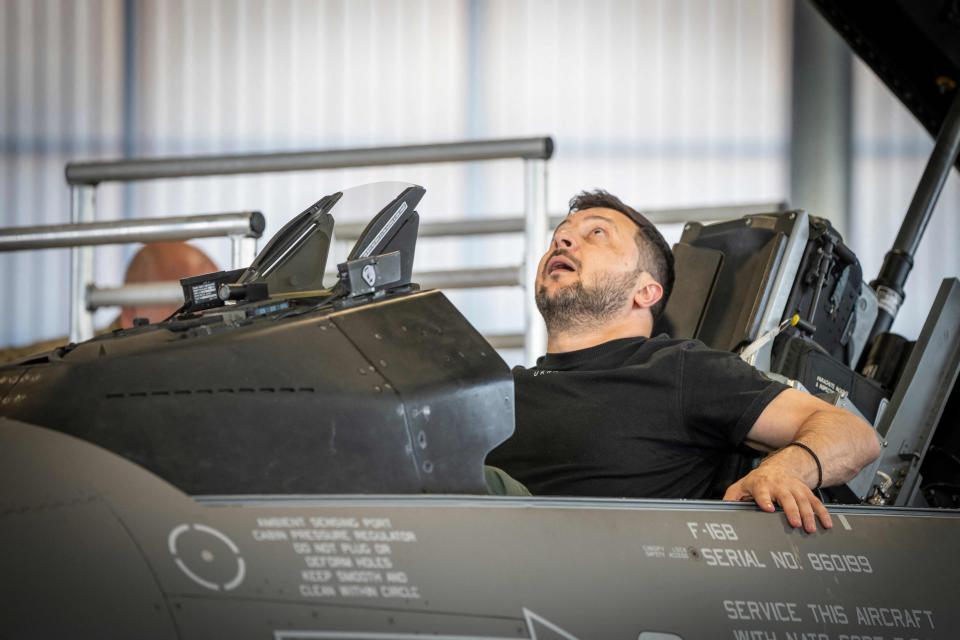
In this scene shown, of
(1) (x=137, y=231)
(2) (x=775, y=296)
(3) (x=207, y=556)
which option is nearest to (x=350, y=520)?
(3) (x=207, y=556)

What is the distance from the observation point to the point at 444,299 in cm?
143

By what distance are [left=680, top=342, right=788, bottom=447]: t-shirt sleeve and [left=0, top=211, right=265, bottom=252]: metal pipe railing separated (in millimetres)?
1155

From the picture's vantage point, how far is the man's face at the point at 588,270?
83.7 inches

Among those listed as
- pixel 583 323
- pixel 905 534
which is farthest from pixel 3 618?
pixel 583 323

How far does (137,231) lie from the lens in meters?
2.63

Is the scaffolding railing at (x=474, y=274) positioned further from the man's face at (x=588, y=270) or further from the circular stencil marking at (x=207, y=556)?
the circular stencil marking at (x=207, y=556)

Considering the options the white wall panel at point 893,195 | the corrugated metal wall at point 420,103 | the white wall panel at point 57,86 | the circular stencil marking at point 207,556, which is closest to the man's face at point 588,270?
the circular stencil marking at point 207,556

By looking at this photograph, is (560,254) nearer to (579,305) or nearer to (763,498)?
(579,305)

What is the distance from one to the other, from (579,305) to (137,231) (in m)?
1.14

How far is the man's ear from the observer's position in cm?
221

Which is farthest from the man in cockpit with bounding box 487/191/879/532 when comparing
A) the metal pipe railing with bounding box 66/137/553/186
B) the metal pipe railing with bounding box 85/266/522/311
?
the metal pipe railing with bounding box 85/266/522/311

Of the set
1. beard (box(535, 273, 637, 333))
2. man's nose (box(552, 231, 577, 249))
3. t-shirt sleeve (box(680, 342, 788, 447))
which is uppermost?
man's nose (box(552, 231, 577, 249))

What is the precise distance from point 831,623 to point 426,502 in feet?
1.55

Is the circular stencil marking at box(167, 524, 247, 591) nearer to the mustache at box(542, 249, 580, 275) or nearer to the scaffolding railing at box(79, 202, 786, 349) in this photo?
the mustache at box(542, 249, 580, 275)
